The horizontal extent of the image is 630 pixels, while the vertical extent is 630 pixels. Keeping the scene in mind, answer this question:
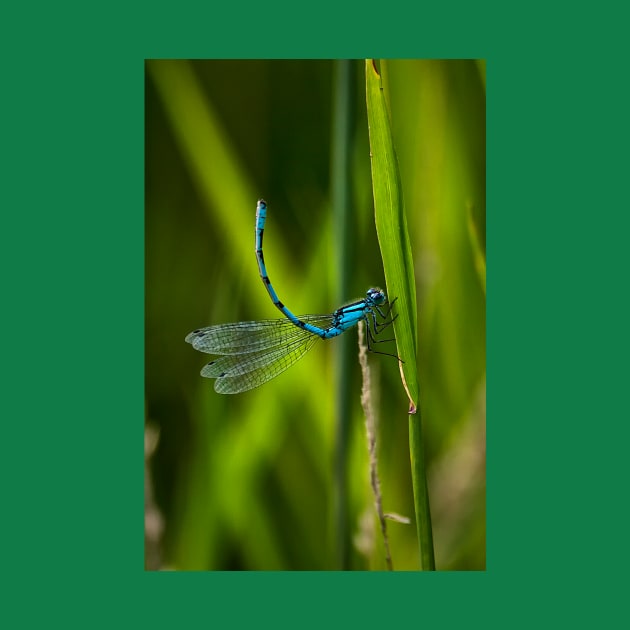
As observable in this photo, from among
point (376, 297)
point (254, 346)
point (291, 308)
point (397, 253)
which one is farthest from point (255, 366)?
point (397, 253)

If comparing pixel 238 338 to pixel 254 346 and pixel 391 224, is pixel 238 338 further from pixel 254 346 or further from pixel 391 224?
pixel 391 224

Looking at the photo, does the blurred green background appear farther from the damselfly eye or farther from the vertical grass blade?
the vertical grass blade

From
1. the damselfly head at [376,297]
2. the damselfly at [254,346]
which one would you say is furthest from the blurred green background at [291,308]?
the damselfly head at [376,297]

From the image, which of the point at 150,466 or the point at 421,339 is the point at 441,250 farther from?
the point at 150,466

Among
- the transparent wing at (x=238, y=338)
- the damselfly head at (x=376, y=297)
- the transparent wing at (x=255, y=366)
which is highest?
the damselfly head at (x=376, y=297)

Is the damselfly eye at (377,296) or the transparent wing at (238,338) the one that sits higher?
the damselfly eye at (377,296)

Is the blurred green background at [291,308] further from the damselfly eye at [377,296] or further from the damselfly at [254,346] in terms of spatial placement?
the damselfly eye at [377,296]
